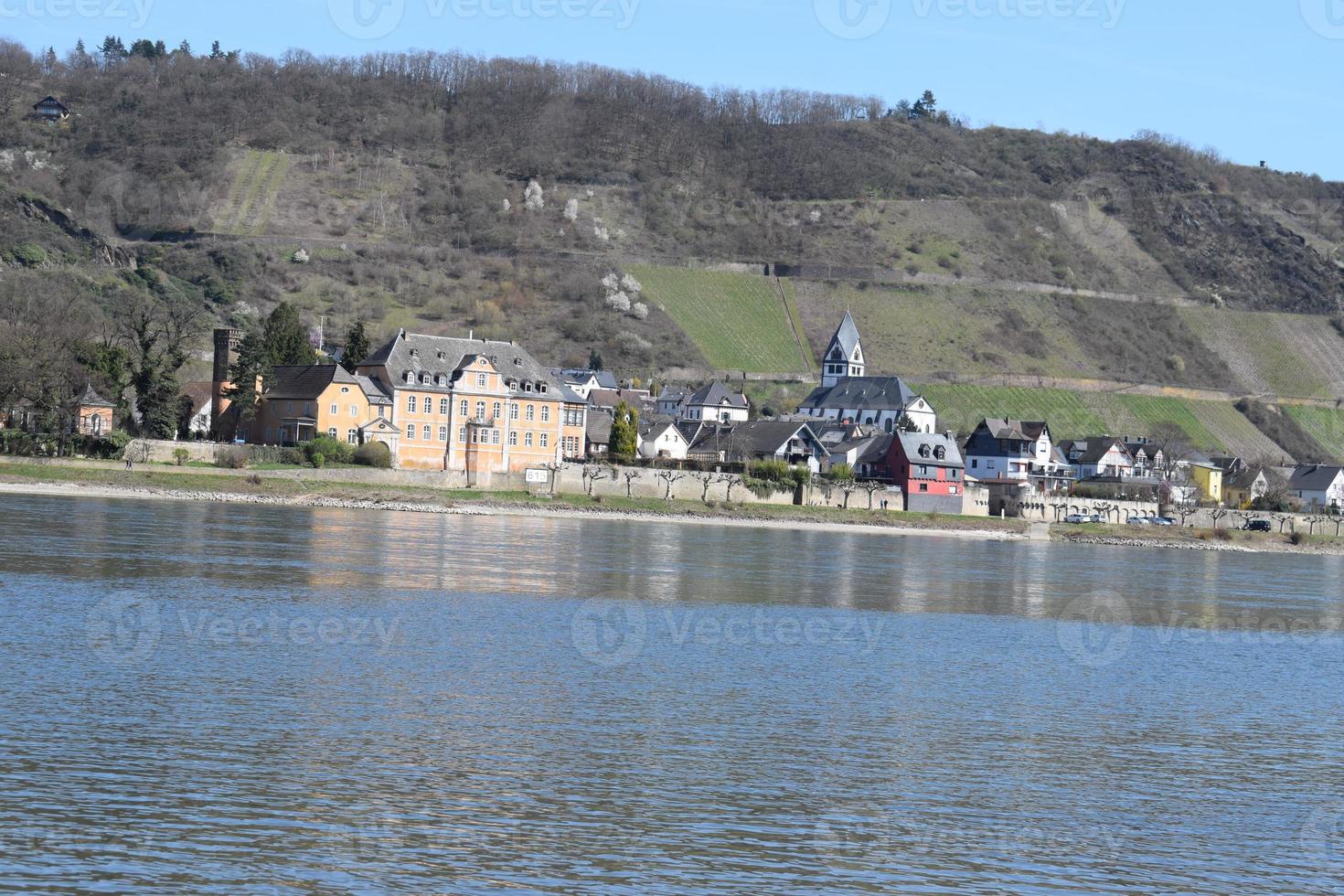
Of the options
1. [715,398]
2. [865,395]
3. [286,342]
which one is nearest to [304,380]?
[286,342]

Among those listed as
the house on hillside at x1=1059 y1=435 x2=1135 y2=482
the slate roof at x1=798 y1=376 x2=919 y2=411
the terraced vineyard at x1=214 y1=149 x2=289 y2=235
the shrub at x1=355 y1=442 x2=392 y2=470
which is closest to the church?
the slate roof at x1=798 y1=376 x2=919 y2=411

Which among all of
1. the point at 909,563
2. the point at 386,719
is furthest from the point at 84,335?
the point at 386,719

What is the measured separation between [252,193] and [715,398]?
7600 centimetres

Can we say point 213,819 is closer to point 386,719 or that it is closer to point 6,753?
point 6,753

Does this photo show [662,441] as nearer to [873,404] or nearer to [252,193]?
[873,404]

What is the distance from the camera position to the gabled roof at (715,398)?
117256 mm

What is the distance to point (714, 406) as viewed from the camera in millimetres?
117188

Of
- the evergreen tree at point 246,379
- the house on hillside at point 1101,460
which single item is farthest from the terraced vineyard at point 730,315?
the evergreen tree at point 246,379

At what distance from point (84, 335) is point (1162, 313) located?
13014cm

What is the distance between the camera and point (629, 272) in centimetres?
16025

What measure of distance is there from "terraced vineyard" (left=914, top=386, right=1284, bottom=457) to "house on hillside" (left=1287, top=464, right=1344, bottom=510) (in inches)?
637

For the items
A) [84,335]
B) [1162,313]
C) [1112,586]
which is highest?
[1162,313]
